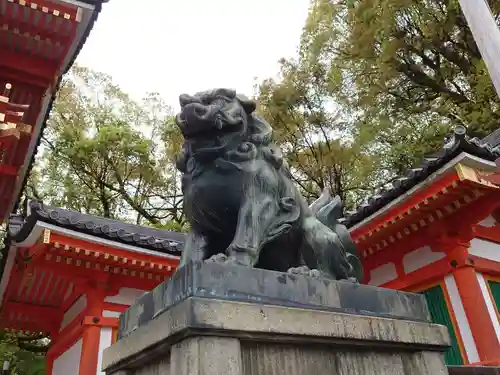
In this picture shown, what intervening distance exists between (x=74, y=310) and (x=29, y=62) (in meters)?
4.60

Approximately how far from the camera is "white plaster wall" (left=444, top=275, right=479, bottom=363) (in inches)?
236

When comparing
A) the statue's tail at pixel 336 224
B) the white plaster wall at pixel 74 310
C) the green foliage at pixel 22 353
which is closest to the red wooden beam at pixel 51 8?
the white plaster wall at pixel 74 310

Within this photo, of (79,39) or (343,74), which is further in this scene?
(343,74)

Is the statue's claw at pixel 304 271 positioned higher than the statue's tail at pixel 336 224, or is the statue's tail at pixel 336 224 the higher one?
the statue's tail at pixel 336 224

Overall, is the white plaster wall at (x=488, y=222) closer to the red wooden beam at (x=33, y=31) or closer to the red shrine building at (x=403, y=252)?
the red shrine building at (x=403, y=252)

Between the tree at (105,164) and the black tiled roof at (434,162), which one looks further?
the tree at (105,164)

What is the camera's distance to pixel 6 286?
8195 mm

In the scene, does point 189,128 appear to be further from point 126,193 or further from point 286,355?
point 126,193

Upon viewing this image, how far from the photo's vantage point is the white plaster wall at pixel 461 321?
5.99m

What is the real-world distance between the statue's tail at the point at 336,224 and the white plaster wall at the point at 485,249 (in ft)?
15.8

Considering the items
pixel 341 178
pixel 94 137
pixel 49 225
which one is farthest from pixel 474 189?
pixel 94 137

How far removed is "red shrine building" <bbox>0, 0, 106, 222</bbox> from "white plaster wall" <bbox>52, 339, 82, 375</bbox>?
9.66 ft

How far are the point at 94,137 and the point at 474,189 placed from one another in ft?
45.4

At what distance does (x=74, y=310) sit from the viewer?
849 centimetres
